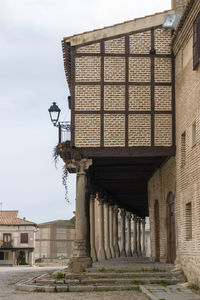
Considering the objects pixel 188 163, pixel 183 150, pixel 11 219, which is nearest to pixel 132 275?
pixel 188 163

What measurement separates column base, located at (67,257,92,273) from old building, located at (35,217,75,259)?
7037 cm

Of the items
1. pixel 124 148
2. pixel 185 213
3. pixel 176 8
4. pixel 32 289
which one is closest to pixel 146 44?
pixel 176 8

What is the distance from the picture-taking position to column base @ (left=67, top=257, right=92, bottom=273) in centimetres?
1672

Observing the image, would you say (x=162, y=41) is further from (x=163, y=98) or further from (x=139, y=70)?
(x=163, y=98)

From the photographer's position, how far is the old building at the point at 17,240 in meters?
72.5

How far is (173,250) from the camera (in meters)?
19.8

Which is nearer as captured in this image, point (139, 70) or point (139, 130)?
point (139, 130)

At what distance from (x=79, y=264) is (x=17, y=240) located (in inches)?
2273

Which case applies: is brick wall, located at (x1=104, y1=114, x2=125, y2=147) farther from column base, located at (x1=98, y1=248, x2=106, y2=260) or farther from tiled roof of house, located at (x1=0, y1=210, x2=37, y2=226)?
tiled roof of house, located at (x1=0, y1=210, x2=37, y2=226)

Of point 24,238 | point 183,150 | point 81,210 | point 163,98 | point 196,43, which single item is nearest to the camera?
point 196,43

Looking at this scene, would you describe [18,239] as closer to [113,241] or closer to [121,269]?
[113,241]

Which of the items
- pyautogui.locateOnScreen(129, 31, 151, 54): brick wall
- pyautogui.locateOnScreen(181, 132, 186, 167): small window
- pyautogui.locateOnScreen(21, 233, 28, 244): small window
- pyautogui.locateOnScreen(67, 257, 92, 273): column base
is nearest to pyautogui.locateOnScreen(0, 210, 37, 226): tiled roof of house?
pyautogui.locateOnScreen(21, 233, 28, 244): small window

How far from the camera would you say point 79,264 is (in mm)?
16797

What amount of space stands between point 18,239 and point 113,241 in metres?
43.2
